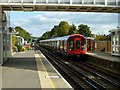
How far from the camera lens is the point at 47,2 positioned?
16125 millimetres

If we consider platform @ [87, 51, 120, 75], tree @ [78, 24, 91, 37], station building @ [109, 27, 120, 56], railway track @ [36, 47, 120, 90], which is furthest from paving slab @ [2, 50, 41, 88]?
tree @ [78, 24, 91, 37]

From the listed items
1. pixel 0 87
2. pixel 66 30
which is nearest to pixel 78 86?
pixel 0 87

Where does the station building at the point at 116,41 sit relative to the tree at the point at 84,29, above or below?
below

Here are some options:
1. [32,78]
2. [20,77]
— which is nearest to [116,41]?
[32,78]

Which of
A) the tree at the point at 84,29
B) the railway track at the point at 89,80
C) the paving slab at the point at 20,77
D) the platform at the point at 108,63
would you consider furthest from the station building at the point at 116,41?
the tree at the point at 84,29

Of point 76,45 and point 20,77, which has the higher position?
point 76,45

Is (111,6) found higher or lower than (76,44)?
higher

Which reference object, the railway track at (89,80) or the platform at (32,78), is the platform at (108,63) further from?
the platform at (32,78)

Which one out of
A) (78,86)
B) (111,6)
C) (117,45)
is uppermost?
(111,6)

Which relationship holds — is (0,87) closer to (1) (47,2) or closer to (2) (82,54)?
(1) (47,2)

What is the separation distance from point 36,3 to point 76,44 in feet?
23.3

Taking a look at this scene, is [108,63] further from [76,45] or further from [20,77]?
[20,77]

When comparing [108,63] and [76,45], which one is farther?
[76,45]

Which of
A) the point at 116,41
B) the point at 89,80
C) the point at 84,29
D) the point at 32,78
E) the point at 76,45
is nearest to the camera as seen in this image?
the point at 32,78
